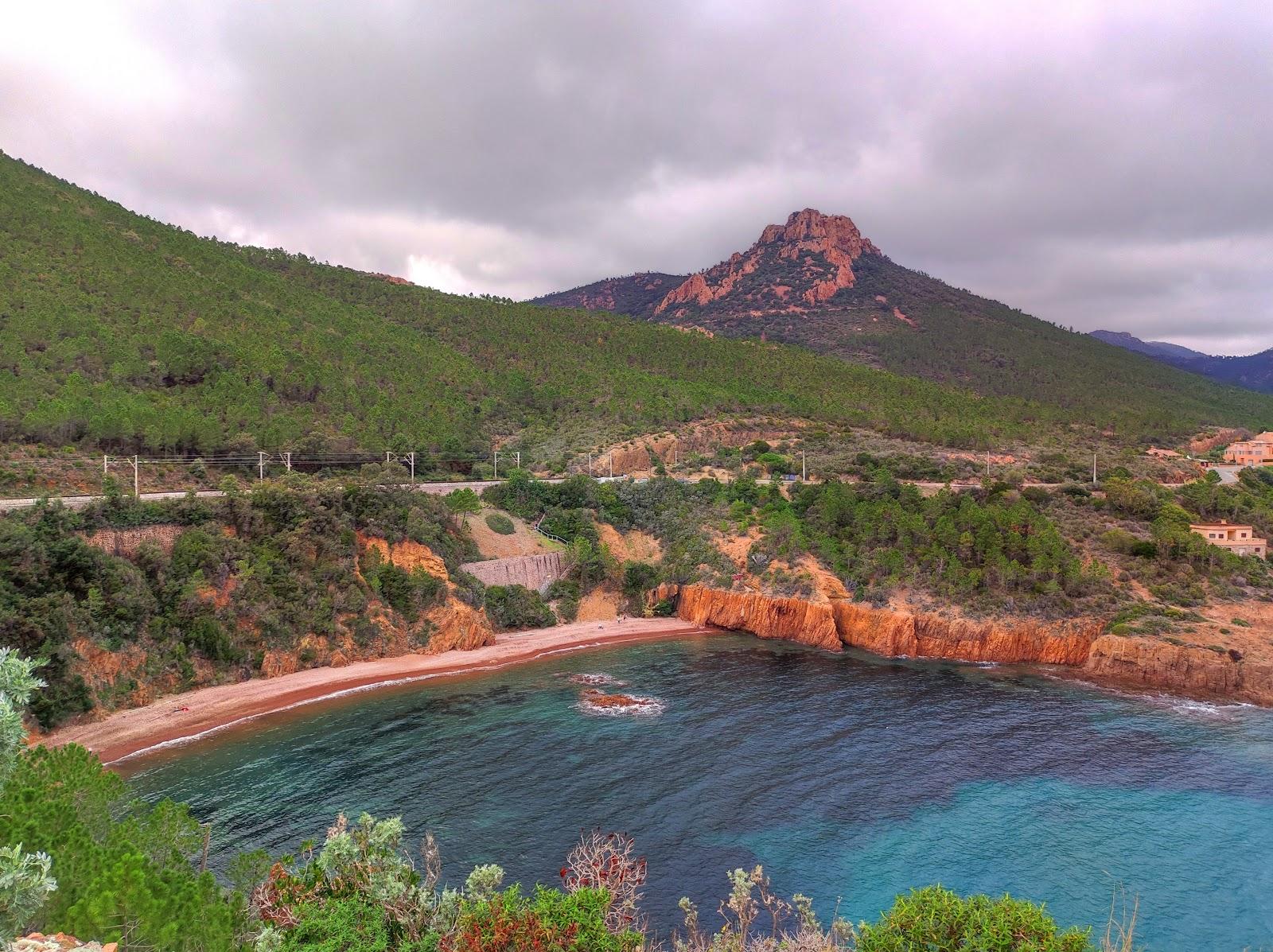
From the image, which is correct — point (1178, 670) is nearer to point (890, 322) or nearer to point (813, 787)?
point (813, 787)

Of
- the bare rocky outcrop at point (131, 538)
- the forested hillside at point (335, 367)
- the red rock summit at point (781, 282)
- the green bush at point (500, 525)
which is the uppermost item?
the red rock summit at point (781, 282)

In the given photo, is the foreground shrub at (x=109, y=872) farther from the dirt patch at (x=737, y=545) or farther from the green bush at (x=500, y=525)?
the dirt patch at (x=737, y=545)

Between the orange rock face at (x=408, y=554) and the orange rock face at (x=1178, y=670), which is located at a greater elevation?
the orange rock face at (x=408, y=554)

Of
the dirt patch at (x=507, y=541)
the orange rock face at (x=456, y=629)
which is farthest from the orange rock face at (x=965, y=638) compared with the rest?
the orange rock face at (x=456, y=629)

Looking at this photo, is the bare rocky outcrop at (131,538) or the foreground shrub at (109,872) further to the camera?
the bare rocky outcrop at (131,538)

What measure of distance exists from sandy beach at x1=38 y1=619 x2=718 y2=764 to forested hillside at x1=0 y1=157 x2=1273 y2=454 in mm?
21748

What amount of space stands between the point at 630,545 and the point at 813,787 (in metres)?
29.0

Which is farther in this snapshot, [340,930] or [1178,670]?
[1178,670]

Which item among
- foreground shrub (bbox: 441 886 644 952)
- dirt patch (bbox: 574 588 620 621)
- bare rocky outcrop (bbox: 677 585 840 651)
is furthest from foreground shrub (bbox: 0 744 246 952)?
bare rocky outcrop (bbox: 677 585 840 651)

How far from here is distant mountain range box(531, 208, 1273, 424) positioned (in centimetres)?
10856

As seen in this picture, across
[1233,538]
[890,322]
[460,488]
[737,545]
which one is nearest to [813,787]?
[737,545]

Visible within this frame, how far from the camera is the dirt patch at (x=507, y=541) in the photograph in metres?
47.5

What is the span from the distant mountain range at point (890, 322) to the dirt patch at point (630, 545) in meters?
71.6

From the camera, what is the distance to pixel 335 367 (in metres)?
64.5
